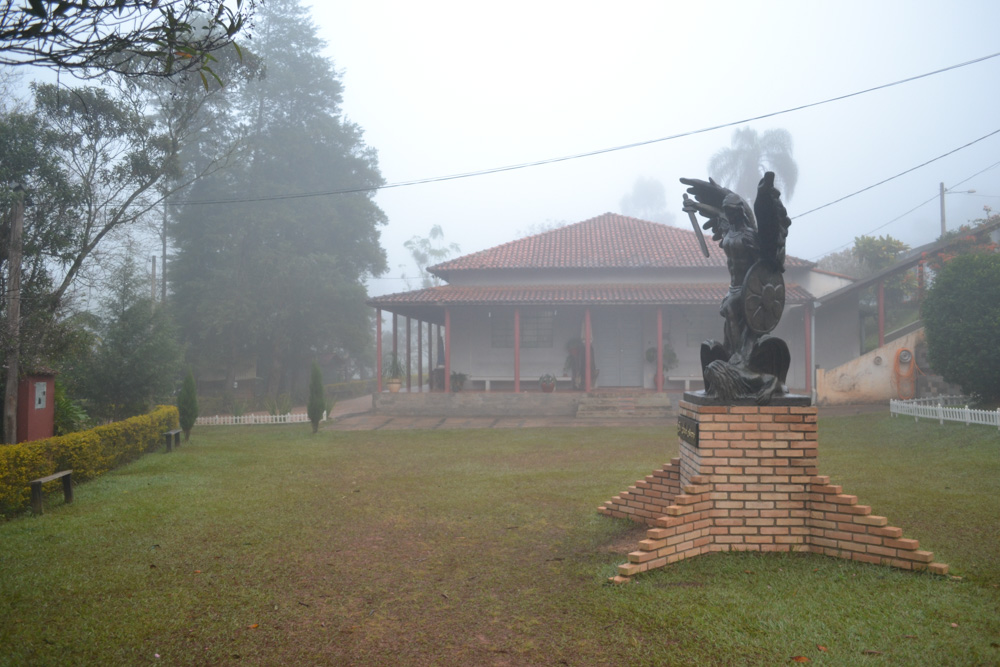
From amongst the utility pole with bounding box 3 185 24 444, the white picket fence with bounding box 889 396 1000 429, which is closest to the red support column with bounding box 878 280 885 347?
the white picket fence with bounding box 889 396 1000 429

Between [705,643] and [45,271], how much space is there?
1210 centimetres

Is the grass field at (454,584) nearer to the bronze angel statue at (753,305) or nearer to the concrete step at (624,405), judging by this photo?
the bronze angel statue at (753,305)

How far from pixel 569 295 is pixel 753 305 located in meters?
15.0

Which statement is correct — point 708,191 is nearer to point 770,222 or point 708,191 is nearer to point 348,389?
point 770,222

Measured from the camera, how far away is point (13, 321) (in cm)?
996

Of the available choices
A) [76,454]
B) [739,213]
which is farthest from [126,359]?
[739,213]

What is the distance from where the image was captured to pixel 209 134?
1200 inches

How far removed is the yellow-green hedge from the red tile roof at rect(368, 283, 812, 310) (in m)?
8.97

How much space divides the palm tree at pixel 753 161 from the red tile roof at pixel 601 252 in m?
26.9

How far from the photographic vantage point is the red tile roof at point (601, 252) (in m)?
22.2

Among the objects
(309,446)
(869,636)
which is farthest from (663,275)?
(869,636)

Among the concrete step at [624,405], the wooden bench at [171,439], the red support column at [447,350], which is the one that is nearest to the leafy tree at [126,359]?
the wooden bench at [171,439]

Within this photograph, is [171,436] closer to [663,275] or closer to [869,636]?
[869,636]

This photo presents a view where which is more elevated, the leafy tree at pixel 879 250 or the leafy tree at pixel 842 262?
the leafy tree at pixel 842 262
